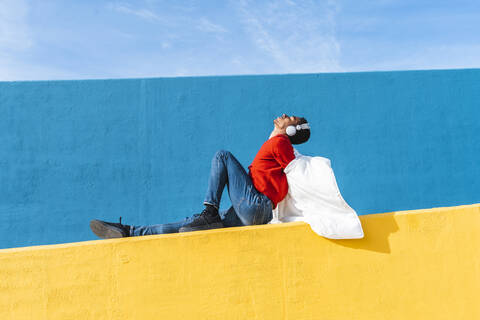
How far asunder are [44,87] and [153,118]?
4.38ft

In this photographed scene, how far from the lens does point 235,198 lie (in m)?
2.28

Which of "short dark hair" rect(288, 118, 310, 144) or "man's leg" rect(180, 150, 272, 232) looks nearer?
"man's leg" rect(180, 150, 272, 232)

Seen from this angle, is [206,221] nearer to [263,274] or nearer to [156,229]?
→ [156,229]

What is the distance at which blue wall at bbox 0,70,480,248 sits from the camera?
4.15 metres

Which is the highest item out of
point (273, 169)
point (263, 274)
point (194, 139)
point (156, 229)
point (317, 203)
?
point (194, 139)

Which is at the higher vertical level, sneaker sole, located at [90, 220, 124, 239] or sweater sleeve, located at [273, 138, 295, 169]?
sweater sleeve, located at [273, 138, 295, 169]

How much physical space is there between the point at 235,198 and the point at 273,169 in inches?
13.1

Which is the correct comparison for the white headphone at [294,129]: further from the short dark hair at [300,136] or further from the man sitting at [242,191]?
the man sitting at [242,191]

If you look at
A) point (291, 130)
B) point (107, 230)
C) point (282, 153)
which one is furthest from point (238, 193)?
point (107, 230)

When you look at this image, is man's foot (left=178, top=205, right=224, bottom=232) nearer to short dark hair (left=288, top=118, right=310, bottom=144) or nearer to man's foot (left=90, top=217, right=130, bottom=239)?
man's foot (left=90, top=217, right=130, bottom=239)

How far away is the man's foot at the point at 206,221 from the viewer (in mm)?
2156

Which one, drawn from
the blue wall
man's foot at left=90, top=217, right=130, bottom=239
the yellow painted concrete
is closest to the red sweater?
the yellow painted concrete

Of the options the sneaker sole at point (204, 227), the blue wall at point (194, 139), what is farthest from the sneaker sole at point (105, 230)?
the blue wall at point (194, 139)

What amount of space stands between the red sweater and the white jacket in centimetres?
5
